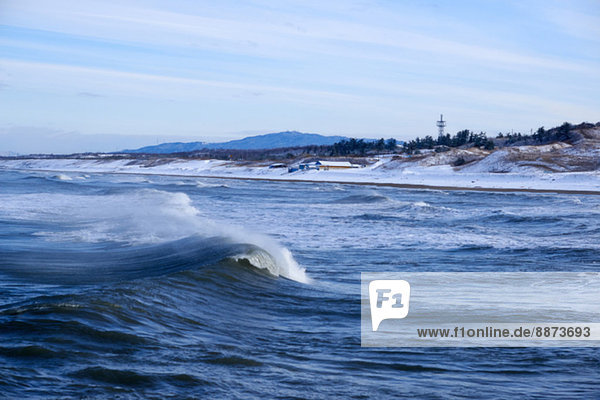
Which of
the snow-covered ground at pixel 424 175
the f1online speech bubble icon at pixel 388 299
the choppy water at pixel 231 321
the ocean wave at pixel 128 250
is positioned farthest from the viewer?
the snow-covered ground at pixel 424 175

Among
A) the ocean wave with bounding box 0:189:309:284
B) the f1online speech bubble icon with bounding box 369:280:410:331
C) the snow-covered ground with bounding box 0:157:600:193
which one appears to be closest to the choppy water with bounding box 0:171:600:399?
the ocean wave with bounding box 0:189:309:284

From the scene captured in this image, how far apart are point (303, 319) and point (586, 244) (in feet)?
37.7

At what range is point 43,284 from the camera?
9.70 metres

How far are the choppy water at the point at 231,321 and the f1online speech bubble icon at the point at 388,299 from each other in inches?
11.9

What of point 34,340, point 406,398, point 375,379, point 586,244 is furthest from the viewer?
point 586,244

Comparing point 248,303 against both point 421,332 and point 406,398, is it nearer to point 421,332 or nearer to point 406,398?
point 421,332

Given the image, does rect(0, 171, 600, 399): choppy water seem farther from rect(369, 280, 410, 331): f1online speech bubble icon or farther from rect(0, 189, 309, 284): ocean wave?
rect(369, 280, 410, 331): f1online speech bubble icon

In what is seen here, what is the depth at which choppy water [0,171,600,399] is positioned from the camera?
5.57 m

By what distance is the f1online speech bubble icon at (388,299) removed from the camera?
335 inches

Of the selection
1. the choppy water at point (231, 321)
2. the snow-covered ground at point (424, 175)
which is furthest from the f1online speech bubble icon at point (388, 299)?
the snow-covered ground at point (424, 175)

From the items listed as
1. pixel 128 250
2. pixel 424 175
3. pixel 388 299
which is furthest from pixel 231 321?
pixel 424 175

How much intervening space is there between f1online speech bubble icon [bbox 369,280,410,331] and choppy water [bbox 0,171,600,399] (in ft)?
0.99

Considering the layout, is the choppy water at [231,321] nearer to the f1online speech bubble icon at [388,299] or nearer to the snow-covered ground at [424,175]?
the f1online speech bubble icon at [388,299]

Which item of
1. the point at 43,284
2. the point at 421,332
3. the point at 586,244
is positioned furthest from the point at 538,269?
the point at 43,284
